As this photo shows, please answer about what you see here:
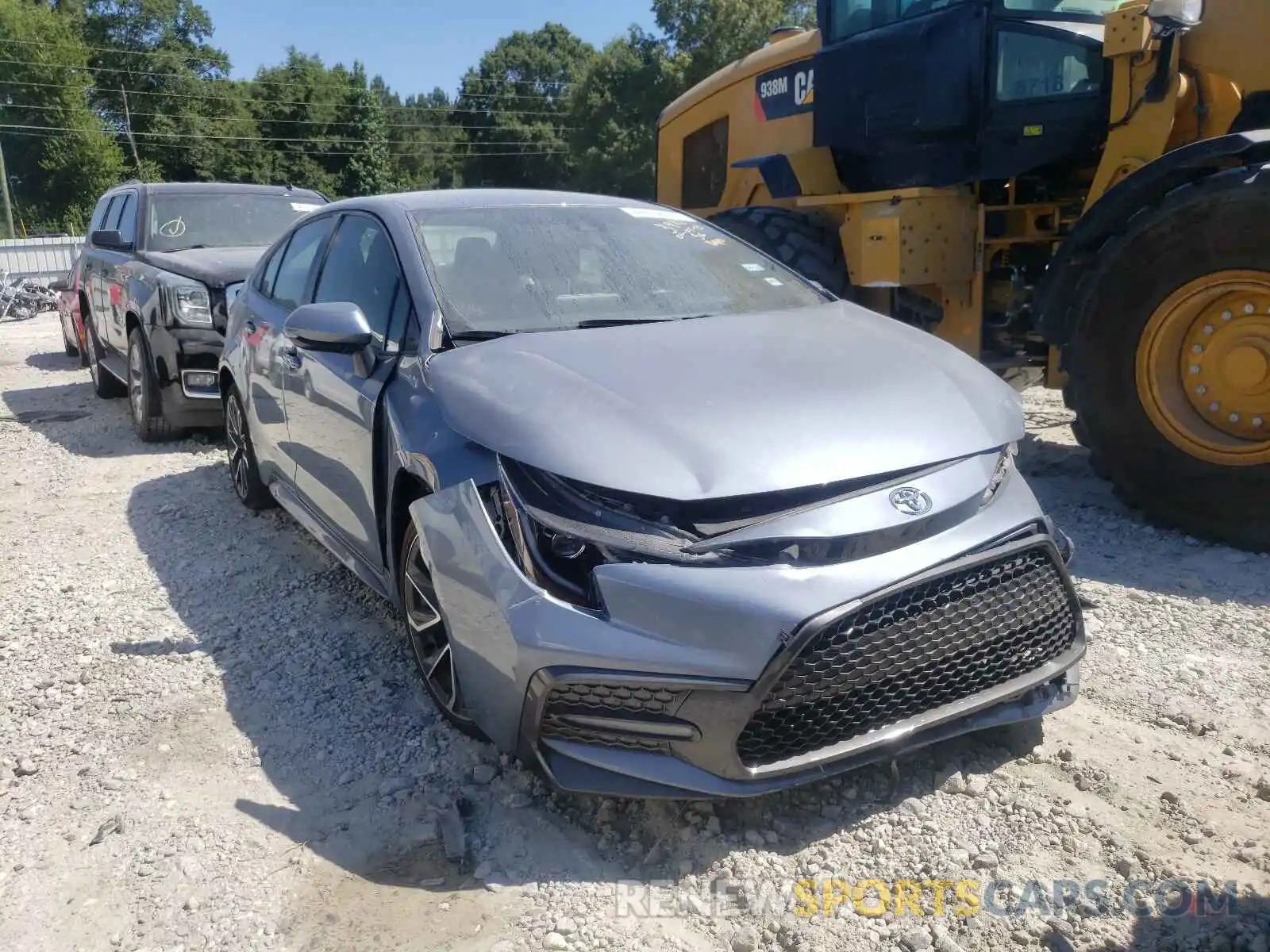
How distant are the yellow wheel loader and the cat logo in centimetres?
2

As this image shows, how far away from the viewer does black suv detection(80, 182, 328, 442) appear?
6742mm

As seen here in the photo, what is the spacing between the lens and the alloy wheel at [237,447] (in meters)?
5.42

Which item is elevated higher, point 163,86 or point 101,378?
point 163,86

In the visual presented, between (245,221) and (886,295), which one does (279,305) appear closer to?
(886,295)

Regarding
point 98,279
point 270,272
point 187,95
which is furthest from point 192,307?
point 187,95

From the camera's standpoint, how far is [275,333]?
454cm

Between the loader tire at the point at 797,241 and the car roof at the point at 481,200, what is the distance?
6.10 feet

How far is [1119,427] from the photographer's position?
177 inches

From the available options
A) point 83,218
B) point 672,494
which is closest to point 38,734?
point 672,494

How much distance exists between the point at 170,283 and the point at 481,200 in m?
3.84

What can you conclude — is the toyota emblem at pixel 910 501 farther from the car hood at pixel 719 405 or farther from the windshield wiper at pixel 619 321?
the windshield wiper at pixel 619 321

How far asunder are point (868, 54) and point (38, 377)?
30.1 feet

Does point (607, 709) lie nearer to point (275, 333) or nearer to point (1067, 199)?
point (275, 333)

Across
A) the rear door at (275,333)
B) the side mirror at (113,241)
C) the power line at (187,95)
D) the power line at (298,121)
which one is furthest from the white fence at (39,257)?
the power line at (187,95)
